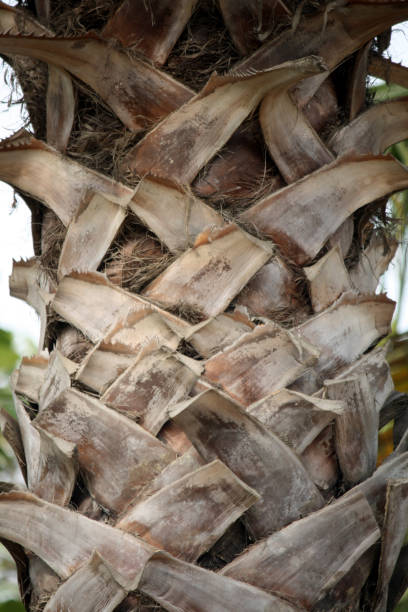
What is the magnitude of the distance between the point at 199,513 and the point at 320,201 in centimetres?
62

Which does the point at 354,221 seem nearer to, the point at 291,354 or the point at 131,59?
the point at 291,354

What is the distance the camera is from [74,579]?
3.50 feet

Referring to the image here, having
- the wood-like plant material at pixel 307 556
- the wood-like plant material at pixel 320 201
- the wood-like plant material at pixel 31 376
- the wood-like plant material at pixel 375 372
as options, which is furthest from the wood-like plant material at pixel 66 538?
the wood-like plant material at pixel 320 201

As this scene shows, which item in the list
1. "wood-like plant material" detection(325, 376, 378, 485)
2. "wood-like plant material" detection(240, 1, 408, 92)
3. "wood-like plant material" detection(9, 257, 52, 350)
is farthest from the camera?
"wood-like plant material" detection(9, 257, 52, 350)

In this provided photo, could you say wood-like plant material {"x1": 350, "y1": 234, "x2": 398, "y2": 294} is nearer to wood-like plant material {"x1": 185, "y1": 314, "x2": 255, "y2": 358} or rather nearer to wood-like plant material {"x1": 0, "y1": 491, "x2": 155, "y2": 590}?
wood-like plant material {"x1": 185, "y1": 314, "x2": 255, "y2": 358}

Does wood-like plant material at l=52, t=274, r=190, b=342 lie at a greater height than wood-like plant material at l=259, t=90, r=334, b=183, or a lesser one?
lesser

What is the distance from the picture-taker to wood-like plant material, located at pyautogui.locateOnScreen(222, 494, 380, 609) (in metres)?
1.06

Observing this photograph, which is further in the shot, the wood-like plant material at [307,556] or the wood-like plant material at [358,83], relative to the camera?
the wood-like plant material at [358,83]

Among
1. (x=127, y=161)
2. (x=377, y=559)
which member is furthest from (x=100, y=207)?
(x=377, y=559)

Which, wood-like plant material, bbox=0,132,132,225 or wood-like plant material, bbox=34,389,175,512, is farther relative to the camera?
wood-like plant material, bbox=0,132,132,225

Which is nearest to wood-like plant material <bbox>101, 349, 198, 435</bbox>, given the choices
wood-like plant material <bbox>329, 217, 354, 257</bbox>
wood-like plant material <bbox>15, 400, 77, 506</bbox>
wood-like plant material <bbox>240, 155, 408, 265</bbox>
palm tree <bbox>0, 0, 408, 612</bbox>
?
palm tree <bbox>0, 0, 408, 612</bbox>

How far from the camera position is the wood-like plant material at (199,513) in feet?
3.47

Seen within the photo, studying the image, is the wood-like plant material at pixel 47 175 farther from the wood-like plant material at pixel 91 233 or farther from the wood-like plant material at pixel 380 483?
the wood-like plant material at pixel 380 483

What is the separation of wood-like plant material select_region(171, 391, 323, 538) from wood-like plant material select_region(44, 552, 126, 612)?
0.74 feet
